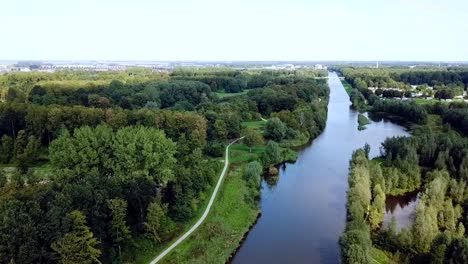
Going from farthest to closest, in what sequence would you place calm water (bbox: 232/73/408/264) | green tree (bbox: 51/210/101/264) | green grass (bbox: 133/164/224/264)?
calm water (bbox: 232/73/408/264) < green grass (bbox: 133/164/224/264) < green tree (bbox: 51/210/101/264)

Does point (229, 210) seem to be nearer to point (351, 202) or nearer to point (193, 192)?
point (193, 192)

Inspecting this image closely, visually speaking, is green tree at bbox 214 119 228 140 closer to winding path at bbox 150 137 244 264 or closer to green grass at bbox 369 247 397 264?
winding path at bbox 150 137 244 264

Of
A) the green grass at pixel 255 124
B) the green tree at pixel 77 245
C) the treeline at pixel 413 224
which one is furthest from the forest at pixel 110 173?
the treeline at pixel 413 224

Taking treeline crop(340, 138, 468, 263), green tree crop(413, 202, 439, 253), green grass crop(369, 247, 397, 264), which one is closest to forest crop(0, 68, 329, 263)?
treeline crop(340, 138, 468, 263)

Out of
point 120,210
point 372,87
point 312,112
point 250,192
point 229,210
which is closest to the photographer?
point 120,210

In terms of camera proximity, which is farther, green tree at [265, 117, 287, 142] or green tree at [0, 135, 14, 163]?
green tree at [265, 117, 287, 142]

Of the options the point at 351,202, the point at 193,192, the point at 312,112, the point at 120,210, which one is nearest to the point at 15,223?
the point at 120,210

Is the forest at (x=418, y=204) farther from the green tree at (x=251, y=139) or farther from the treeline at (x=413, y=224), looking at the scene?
the green tree at (x=251, y=139)
